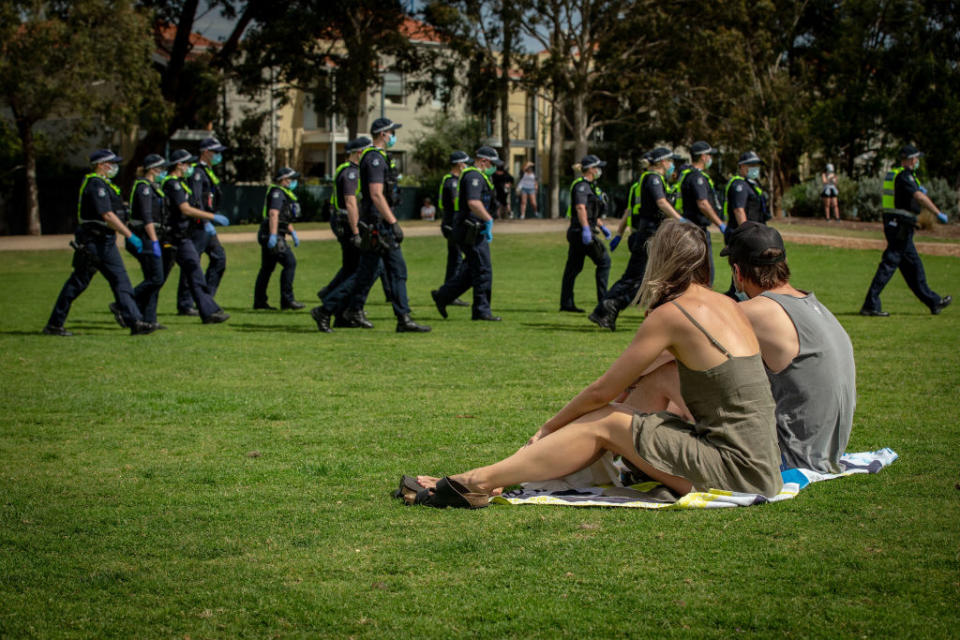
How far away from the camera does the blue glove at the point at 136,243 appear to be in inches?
479

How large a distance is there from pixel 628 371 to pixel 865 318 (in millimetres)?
9366

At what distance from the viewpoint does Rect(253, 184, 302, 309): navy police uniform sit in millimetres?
14875

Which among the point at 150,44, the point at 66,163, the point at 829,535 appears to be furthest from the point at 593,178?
the point at 66,163

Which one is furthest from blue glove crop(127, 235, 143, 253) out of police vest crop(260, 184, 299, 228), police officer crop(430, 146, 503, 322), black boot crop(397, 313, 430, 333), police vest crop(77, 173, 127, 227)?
police officer crop(430, 146, 503, 322)

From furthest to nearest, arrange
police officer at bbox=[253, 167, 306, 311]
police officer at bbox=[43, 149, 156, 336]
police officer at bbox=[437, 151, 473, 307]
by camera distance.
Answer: police officer at bbox=[253, 167, 306, 311] < police officer at bbox=[437, 151, 473, 307] < police officer at bbox=[43, 149, 156, 336]

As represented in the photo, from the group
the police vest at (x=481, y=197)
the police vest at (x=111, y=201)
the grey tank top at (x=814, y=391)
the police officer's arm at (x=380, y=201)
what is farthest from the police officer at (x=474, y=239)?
the grey tank top at (x=814, y=391)

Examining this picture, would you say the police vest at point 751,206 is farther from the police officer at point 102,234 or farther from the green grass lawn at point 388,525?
the police officer at point 102,234

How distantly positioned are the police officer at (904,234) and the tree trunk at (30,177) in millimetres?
29620

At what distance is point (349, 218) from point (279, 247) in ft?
10.1

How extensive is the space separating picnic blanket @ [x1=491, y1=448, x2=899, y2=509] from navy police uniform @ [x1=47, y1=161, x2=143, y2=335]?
761 centimetres

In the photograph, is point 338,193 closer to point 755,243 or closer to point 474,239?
point 474,239

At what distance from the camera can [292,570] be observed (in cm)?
422

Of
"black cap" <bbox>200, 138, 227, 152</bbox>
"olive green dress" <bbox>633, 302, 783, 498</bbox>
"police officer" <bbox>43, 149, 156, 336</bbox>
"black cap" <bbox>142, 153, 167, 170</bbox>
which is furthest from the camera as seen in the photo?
"black cap" <bbox>200, 138, 227, 152</bbox>

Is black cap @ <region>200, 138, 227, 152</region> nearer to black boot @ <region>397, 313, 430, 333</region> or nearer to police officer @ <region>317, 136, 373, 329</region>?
police officer @ <region>317, 136, 373, 329</region>
